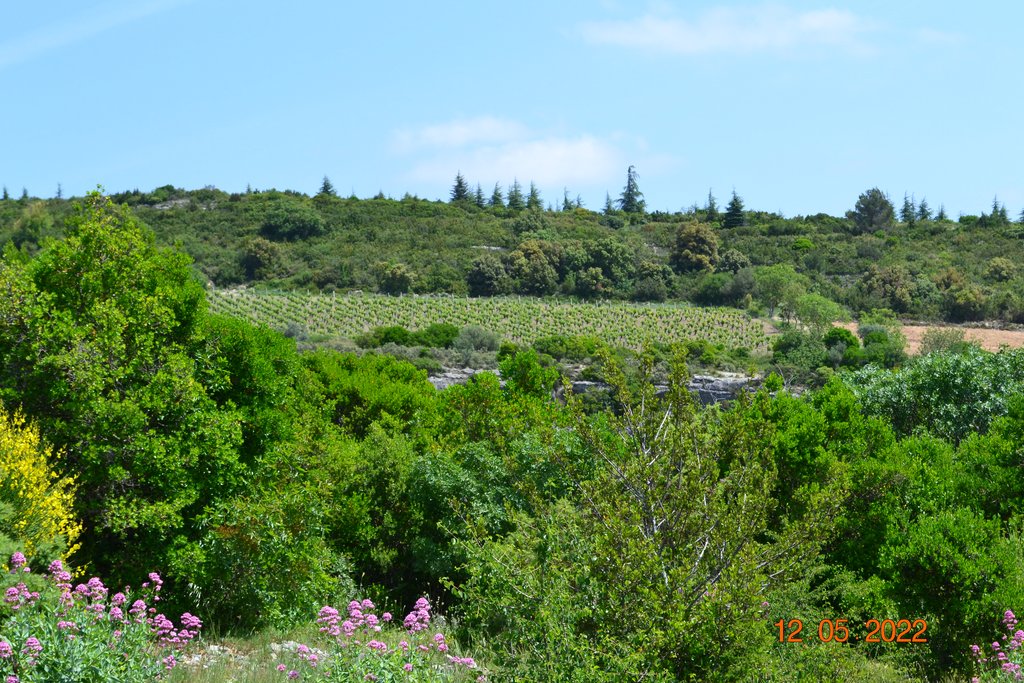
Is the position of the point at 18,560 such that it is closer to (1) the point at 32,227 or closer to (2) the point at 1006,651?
(2) the point at 1006,651

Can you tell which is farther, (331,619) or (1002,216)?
(1002,216)

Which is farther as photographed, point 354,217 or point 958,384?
→ point 354,217

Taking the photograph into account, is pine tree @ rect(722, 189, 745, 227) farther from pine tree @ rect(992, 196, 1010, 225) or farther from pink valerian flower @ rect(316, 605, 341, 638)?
pink valerian flower @ rect(316, 605, 341, 638)

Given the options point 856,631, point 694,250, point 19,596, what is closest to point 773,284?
point 694,250

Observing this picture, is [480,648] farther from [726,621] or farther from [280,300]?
[280,300]

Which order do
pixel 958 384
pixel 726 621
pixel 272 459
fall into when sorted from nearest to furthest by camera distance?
pixel 726 621 → pixel 272 459 → pixel 958 384

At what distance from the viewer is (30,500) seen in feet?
31.0

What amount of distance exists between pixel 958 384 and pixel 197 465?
672 inches

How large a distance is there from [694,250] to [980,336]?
106 ft

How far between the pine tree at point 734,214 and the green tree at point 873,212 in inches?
484

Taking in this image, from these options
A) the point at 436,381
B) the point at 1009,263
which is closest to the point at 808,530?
the point at 436,381

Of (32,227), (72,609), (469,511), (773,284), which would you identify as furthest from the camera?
(32,227)

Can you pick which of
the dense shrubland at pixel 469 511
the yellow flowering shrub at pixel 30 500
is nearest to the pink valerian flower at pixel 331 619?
the dense shrubland at pixel 469 511

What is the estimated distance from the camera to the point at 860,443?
15062 millimetres
